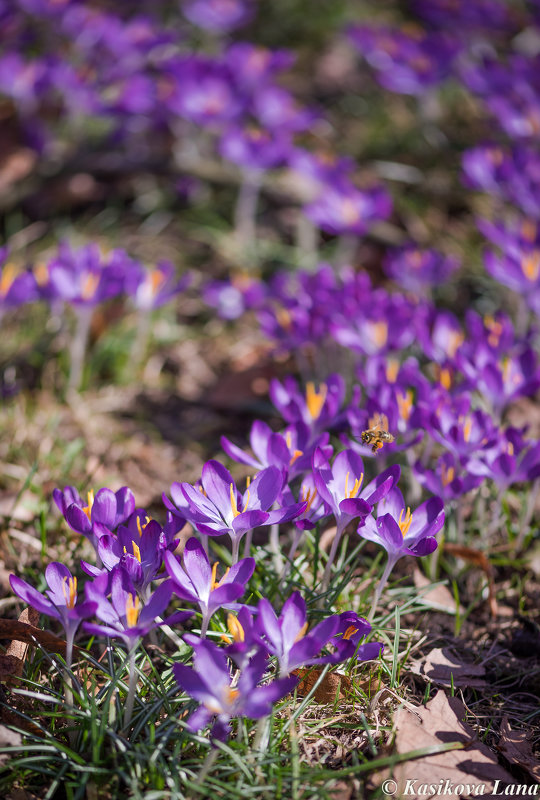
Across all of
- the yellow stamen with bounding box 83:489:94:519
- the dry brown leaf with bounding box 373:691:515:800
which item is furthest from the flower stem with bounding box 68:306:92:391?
the dry brown leaf with bounding box 373:691:515:800

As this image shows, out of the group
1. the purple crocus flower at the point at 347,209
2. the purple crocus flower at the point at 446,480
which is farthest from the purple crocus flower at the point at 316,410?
the purple crocus flower at the point at 347,209

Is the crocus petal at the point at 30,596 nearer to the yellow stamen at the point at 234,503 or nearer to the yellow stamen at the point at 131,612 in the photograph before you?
the yellow stamen at the point at 131,612

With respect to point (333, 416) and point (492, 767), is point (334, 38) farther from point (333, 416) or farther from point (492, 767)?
point (492, 767)

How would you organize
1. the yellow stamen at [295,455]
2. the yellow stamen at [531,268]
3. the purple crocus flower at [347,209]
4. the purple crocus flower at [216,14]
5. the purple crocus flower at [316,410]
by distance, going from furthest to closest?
the purple crocus flower at [216,14]
the purple crocus flower at [347,209]
the yellow stamen at [531,268]
the purple crocus flower at [316,410]
the yellow stamen at [295,455]

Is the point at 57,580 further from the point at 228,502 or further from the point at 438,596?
the point at 438,596

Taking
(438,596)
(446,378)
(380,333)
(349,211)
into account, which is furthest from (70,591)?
(349,211)

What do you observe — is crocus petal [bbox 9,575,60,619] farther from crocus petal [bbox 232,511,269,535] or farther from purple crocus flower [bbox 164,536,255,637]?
crocus petal [bbox 232,511,269,535]
